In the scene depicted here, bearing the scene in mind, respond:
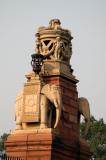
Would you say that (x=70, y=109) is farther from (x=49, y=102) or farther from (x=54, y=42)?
(x=54, y=42)

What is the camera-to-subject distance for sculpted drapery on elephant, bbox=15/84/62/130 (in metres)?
20.6

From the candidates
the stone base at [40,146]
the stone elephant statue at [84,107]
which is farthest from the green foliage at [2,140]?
the stone base at [40,146]

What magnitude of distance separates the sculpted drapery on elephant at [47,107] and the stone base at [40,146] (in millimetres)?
457

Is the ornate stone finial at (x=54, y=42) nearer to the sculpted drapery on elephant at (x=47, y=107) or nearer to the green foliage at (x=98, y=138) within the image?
the sculpted drapery on elephant at (x=47, y=107)

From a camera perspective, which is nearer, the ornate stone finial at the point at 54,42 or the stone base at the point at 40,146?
the stone base at the point at 40,146

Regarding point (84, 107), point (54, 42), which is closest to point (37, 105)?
point (84, 107)

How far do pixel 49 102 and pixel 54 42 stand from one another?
239 centimetres

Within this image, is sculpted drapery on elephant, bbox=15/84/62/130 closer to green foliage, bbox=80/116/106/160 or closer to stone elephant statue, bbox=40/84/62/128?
stone elephant statue, bbox=40/84/62/128

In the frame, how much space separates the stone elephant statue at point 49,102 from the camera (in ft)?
67.4

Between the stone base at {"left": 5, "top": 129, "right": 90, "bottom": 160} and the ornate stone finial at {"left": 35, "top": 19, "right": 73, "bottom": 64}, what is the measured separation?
3.22 m

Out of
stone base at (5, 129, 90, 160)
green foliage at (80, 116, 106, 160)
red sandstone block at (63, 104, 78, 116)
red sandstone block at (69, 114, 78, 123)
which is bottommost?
stone base at (5, 129, 90, 160)

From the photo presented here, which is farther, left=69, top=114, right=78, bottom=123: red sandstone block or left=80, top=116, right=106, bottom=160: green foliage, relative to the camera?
left=80, top=116, right=106, bottom=160: green foliage

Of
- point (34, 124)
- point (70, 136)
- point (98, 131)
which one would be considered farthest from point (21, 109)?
point (98, 131)

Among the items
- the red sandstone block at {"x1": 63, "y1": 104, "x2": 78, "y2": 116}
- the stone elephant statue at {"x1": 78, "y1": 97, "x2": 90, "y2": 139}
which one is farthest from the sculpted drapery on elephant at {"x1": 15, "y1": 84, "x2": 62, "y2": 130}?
the stone elephant statue at {"x1": 78, "y1": 97, "x2": 90, "y2": 139}
